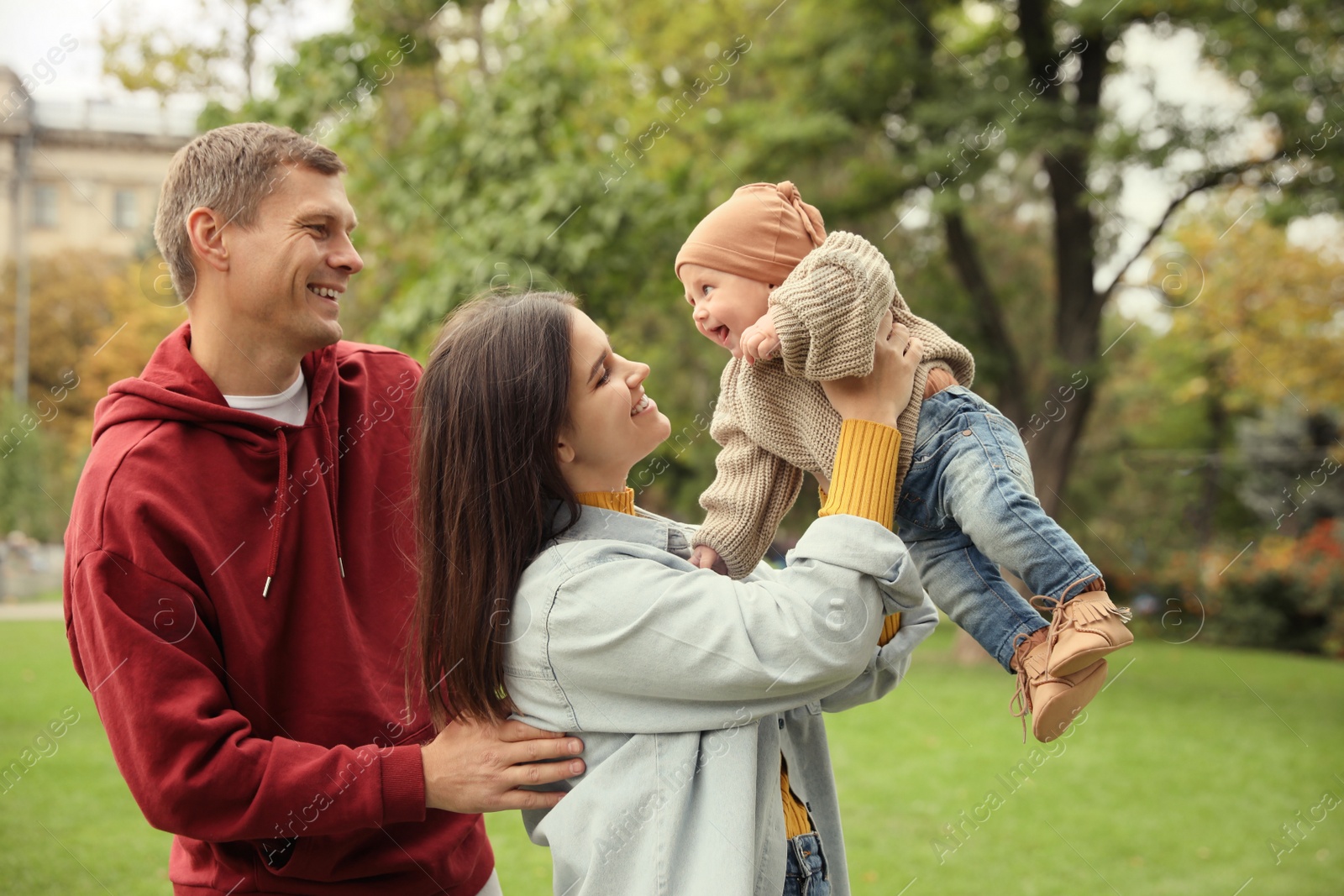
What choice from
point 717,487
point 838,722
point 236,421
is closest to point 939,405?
point 717,487

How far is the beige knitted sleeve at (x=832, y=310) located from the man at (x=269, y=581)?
2.47ft

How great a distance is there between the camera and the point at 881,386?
192 centimetres

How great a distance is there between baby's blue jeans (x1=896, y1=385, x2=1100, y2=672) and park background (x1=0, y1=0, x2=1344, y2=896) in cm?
154

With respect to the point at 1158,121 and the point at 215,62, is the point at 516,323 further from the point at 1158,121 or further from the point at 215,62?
the point at 215,62

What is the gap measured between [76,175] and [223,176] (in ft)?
82.8

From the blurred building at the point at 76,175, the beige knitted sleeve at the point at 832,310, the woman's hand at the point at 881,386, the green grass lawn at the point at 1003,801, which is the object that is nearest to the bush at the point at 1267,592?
the green grass lawn at the point at 1003,801

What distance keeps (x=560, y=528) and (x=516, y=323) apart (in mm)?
342

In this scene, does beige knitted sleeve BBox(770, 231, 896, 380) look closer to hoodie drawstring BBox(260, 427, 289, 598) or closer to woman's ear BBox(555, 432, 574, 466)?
woman's ear BBox(555, 432, 574, 466)

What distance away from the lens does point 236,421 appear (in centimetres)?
214

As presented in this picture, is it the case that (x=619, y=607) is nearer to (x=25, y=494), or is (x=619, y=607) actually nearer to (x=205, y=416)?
(x=205, y=416)

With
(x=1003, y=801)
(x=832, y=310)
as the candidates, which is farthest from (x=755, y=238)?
(x=1003, y=801)

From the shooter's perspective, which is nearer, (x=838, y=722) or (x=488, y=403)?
(x=488, y=403)

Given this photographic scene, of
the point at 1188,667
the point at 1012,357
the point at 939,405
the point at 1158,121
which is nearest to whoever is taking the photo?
the point at 939,405

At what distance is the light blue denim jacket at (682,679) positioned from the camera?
5.42 feet
